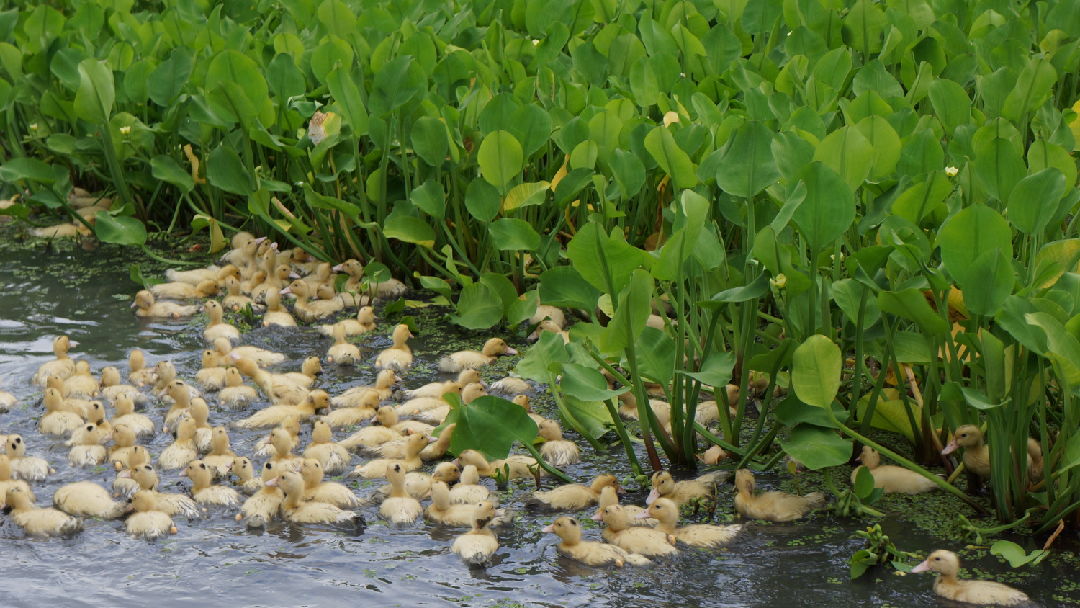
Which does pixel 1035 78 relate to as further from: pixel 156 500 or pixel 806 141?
pixel 156 500

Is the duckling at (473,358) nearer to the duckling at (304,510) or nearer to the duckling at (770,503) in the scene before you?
the duckling at (304,510)

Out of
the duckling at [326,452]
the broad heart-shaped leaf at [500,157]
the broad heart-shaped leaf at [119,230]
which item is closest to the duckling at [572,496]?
the duckling at [326,452]

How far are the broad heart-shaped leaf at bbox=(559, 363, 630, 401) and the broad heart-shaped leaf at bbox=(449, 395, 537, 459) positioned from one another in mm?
197

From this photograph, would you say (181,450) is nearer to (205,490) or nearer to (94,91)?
(205,490)

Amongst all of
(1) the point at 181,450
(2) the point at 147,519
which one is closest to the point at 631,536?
(2) the point at 147,519

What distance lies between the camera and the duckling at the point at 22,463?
3.68 meters

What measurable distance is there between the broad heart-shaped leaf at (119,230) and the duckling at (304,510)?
230 centimetres

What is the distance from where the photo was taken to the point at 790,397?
3.35m

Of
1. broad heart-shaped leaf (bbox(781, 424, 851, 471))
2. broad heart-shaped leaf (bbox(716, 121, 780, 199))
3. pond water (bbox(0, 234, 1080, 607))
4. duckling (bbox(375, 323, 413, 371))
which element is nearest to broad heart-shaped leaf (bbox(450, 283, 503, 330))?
duckling (bbox(375, 323, 413, 371))

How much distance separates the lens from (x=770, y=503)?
11.1 ft

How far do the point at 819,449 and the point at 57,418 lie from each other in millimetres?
2301

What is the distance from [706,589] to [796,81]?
2.27 meters

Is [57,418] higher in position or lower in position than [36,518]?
higher

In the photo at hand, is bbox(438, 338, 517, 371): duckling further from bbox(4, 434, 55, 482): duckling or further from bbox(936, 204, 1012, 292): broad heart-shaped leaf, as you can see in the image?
bbox(936, 204, 1012, 292): broad heart-shaped leaf
